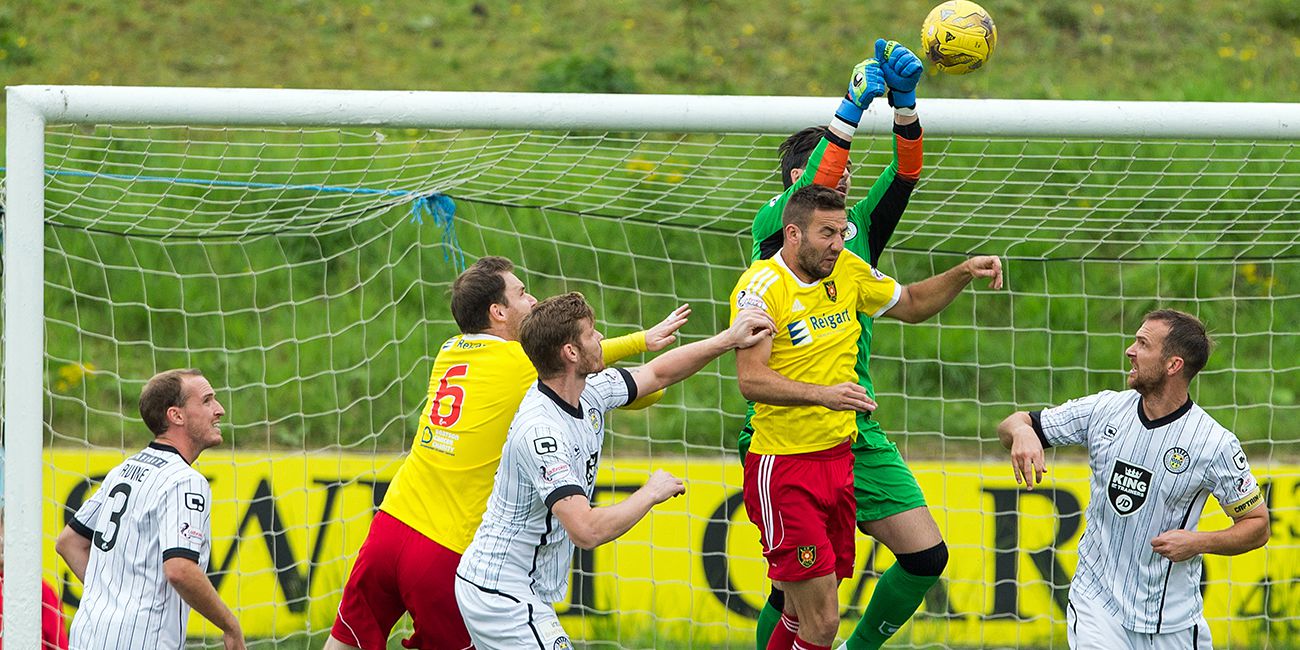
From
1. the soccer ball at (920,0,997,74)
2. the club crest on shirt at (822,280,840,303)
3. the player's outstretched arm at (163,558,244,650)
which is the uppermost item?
the soccer ball at (920,0,997,74)

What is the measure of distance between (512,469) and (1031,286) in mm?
6243

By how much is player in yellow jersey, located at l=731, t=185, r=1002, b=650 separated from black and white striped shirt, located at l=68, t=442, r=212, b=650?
1.99m

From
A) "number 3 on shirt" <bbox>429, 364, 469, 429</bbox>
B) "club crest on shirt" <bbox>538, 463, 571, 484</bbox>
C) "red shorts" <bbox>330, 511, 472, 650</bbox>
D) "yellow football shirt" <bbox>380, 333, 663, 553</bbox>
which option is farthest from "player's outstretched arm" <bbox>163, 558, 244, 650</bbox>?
"club crest on shirt" <bbox>538, 463, 571, 484</bbox>

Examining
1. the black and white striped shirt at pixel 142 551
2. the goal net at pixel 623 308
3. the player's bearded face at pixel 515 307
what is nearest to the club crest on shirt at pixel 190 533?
the black and white striped shirt at pixel 142 551

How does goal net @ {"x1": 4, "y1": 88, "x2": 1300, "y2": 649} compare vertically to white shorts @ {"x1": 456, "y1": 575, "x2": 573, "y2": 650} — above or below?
above

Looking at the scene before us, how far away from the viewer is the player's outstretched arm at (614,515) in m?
4.48

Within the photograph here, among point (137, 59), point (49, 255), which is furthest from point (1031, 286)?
point (137, 59)

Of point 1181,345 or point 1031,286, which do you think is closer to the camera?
point 1181,345

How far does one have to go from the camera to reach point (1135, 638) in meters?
4.98

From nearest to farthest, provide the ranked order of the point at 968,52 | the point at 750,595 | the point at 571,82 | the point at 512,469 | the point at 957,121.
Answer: the point at 512,469
the point at 968,52
the point at 957,121
the point at 750,595
the point at 571,82

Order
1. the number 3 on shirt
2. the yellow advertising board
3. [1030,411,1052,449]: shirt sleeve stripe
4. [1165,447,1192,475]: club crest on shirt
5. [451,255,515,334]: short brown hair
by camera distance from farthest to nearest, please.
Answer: the yellow advertising board < [451,255,515,334]: short brown hair < the number 3 on shirt < [1030,411,1052,449]: shirt sleeve stripe < [1165,447,1192,475]: club crest on shirt

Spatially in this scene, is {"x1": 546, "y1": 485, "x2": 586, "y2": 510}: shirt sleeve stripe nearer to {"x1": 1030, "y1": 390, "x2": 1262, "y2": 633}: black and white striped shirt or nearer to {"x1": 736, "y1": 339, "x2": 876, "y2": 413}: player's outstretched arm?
{"x1": 736, "y1": 339, "x2": 876, "y2": 413}: player's outstretched arm

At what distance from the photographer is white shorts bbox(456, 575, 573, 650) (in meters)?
4.74

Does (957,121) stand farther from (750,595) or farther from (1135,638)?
(750,595)
